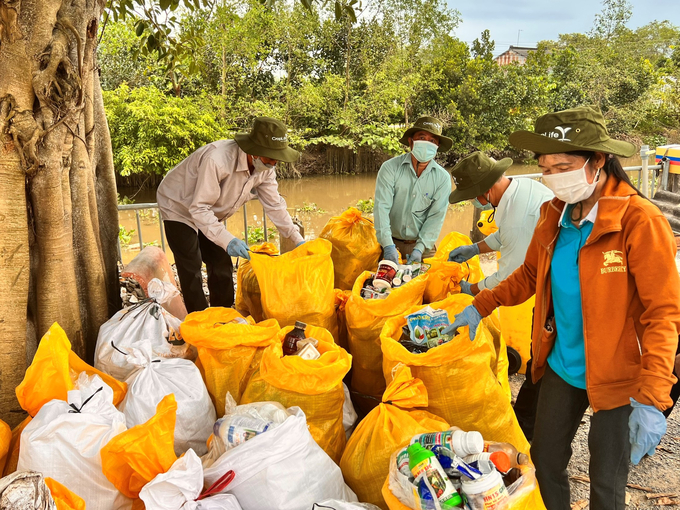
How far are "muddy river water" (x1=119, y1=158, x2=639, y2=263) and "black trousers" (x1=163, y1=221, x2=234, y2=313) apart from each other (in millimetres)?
3988

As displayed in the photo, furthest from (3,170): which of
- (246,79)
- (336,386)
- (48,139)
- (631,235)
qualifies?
(246,79)

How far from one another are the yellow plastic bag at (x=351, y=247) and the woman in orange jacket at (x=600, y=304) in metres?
1.65

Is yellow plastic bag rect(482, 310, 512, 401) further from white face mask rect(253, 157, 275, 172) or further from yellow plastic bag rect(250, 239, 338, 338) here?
white face mask rect(253, 157, 275, 172)

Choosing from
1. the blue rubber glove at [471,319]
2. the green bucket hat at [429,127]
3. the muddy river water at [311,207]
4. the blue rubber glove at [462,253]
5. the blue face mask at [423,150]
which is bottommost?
the muddy river water at [311,207]

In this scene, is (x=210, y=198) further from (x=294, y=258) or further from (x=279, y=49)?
(x=279, y=49)

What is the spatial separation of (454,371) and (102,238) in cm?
229

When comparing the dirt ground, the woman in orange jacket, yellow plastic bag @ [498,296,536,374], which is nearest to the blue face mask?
yellow plastic bag @ [498,296,536,374]

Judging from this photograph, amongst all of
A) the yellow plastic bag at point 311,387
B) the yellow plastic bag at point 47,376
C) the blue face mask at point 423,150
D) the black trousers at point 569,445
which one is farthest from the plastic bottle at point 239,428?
the blue face mask at point 423,150

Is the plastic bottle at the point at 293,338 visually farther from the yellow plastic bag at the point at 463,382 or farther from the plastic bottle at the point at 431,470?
the plastic bottle at the point at 431,470

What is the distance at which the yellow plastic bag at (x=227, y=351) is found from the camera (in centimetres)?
216

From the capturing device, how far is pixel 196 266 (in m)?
3.34

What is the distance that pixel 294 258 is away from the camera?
2.66m

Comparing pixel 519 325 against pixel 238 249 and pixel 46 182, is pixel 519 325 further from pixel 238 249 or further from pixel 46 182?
pixel 46 182

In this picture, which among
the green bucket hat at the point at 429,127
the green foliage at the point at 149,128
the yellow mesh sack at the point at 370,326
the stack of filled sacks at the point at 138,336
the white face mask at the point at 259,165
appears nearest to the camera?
the stack of filled sacks at the point at 138,336
